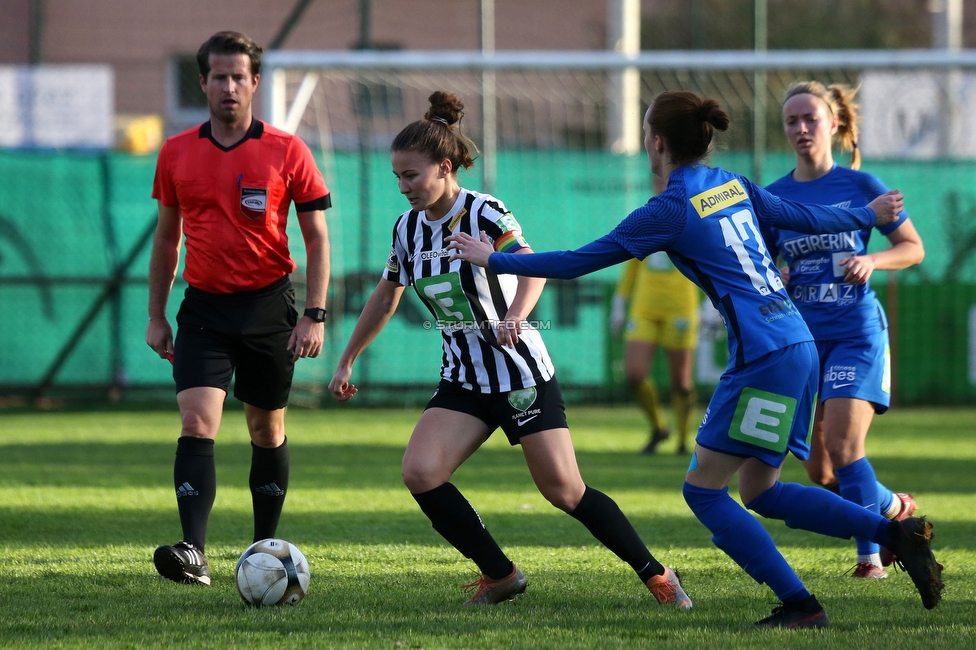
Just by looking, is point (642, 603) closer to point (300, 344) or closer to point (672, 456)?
point (300, 344)

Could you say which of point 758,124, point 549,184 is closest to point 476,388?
point 549,184

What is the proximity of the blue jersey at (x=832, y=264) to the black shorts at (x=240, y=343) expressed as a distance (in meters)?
2.18

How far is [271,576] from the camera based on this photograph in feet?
13.7

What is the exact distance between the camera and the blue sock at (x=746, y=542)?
3809 millimetres

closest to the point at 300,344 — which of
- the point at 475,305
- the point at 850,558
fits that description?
the point at 475,305

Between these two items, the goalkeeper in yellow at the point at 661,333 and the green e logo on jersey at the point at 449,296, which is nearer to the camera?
the green e logo on jersey at the point at 449,296

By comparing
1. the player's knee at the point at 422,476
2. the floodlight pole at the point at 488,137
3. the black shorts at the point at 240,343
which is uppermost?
the floodlight pole at the point at 488,137

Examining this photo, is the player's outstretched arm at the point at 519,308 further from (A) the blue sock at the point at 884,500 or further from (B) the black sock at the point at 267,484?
(A) the blue sock at the point at 884,500

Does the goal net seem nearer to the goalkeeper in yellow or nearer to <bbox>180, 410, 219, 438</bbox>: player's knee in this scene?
the goalkeeper in yellow

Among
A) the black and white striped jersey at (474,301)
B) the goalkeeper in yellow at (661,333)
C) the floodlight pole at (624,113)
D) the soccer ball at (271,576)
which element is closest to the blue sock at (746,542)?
the black and white striped jersey at (474,301)

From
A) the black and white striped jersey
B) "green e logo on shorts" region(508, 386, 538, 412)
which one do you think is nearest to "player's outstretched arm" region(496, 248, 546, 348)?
the black and white striped jersey

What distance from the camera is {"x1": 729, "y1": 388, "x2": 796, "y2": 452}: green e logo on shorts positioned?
3.79 m

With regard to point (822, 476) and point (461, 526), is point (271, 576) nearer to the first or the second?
point (461, 526)

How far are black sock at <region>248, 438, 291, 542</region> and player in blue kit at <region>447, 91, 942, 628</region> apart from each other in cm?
161
